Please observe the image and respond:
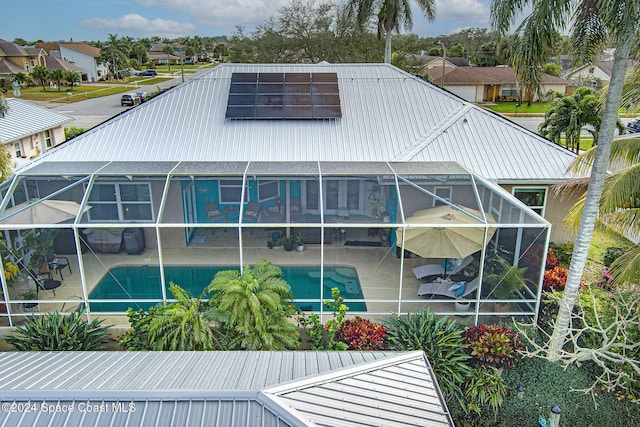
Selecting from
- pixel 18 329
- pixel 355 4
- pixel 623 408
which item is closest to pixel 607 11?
pixel 623 408

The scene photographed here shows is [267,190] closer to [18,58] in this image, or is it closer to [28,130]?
[28,130]

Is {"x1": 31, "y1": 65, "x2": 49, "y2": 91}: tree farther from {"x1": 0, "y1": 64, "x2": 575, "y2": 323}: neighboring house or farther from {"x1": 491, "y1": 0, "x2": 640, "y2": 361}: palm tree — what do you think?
{"x1": 491, "y1": 0, "x2": 640, "y2": 361}: palm tree

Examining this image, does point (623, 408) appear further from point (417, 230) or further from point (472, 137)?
point (472, 137)

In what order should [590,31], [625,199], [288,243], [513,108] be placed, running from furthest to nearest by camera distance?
[513,108] → [288,243] → [625,199] → [590,31]

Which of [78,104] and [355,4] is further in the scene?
[78,104]

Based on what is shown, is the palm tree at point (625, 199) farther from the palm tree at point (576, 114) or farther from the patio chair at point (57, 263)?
the patio chair at point (57, 263)

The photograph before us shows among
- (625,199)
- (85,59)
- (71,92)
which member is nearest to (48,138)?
(625,199)

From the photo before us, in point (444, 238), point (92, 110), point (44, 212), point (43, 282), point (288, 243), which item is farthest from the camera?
point (92, 110)

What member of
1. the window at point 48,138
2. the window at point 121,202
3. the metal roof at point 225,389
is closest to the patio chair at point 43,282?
the window at point 121,202
